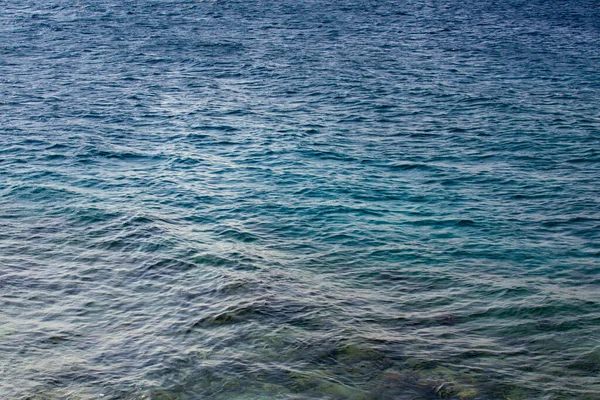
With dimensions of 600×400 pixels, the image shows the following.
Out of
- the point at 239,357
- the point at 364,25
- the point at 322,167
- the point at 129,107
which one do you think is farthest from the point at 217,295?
the point at 364,25

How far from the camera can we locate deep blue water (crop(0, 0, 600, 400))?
19375 mm

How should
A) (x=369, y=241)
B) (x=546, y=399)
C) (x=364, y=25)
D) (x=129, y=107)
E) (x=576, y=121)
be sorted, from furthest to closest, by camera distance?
(x=364, y=25) < (x=129, y=107) < (x=576, y=121) < (x=369, y=241) < (x=546, y=399)

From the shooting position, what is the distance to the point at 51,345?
66.4 feet

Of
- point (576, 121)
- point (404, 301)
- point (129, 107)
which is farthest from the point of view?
point (129, 107)

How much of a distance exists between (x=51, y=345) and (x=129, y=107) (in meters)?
27.9

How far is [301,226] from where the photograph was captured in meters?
28.7

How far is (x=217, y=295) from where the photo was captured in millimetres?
23062

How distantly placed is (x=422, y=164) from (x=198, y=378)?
19763 mm

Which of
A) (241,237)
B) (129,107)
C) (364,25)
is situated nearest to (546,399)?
(241,237)

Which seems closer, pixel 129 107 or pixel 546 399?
pixel 546 399

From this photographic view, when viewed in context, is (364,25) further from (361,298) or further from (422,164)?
(361,298)

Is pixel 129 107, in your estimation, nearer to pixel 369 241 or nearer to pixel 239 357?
pixel 369 241

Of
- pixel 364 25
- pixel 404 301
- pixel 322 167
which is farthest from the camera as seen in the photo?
pixel 364 25

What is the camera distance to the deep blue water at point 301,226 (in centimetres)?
1938
